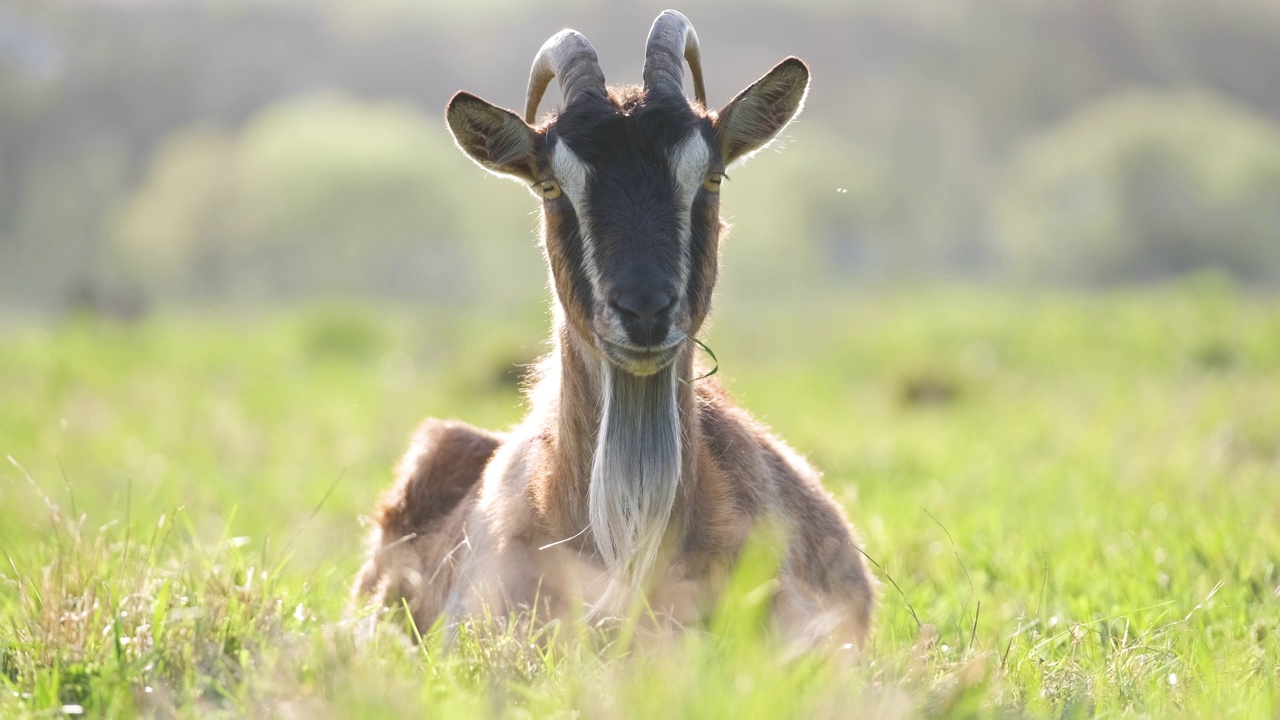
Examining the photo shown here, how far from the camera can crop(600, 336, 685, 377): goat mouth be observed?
14.3 ft

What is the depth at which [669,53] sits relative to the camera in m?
5.11

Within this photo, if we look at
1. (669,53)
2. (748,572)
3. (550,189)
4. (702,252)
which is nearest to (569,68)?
(669,53)

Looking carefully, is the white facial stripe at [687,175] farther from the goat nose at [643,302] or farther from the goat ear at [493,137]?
the goat ear at [493,137]

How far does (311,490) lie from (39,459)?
9.54 ft

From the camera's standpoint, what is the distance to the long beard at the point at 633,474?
4570 millimetres

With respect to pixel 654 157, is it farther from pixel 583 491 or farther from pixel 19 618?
pixel 19 618

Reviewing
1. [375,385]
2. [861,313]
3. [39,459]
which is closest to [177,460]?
[39,459]

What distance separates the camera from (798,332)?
2494 cm

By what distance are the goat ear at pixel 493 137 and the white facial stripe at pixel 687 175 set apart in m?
0.58

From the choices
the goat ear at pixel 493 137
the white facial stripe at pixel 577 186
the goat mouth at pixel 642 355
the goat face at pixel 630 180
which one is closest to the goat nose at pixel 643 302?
the goat face at pixel 630 180

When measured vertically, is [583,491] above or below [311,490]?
above

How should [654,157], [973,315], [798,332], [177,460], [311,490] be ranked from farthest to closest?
1. [798,332]
2. [973,315]
3. [177,460]
4. [311,490]
5. [654,157]

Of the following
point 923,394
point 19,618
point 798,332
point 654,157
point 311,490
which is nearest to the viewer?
point 19,618

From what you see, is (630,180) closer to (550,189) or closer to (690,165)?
(690,165)
